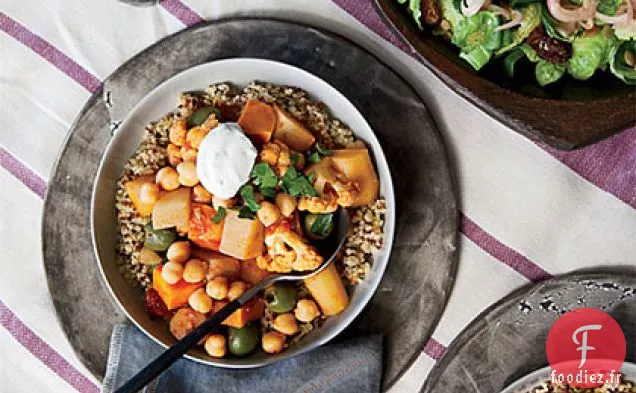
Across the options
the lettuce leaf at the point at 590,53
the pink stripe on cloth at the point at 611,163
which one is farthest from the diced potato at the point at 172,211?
the lettuce leaf at the point at 590,53

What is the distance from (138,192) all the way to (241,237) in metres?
0.22

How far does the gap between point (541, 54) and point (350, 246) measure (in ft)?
1.57

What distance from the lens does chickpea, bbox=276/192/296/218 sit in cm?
157

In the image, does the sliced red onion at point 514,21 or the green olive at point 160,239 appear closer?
the sliced red onion at point 514,21

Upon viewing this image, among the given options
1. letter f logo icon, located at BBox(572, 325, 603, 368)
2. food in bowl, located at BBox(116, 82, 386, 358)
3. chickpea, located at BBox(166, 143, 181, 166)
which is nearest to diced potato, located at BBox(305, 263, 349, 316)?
food in bowl, located at BBox(116, 82, 386, 358)

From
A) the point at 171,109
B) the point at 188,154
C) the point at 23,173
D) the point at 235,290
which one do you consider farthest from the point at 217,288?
the point at 23,173

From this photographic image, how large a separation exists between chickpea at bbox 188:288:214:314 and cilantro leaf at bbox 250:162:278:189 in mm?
215

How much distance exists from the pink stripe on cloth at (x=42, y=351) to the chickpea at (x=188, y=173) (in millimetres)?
459

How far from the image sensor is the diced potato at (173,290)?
162 cm

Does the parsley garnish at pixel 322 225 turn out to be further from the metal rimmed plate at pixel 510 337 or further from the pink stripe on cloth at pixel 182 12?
→ the pink stripe on cloth at pixel 182 12

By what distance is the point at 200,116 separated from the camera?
164 centimetres

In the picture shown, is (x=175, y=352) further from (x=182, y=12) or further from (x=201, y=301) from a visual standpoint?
(x=182, y=12)

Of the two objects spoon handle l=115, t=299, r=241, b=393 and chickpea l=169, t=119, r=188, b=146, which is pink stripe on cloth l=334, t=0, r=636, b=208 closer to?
chickpea l=169, t=119, r=188, b=146

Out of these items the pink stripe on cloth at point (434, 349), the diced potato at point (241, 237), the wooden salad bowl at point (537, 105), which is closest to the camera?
the wooden salad bowl at point (537, 105)
